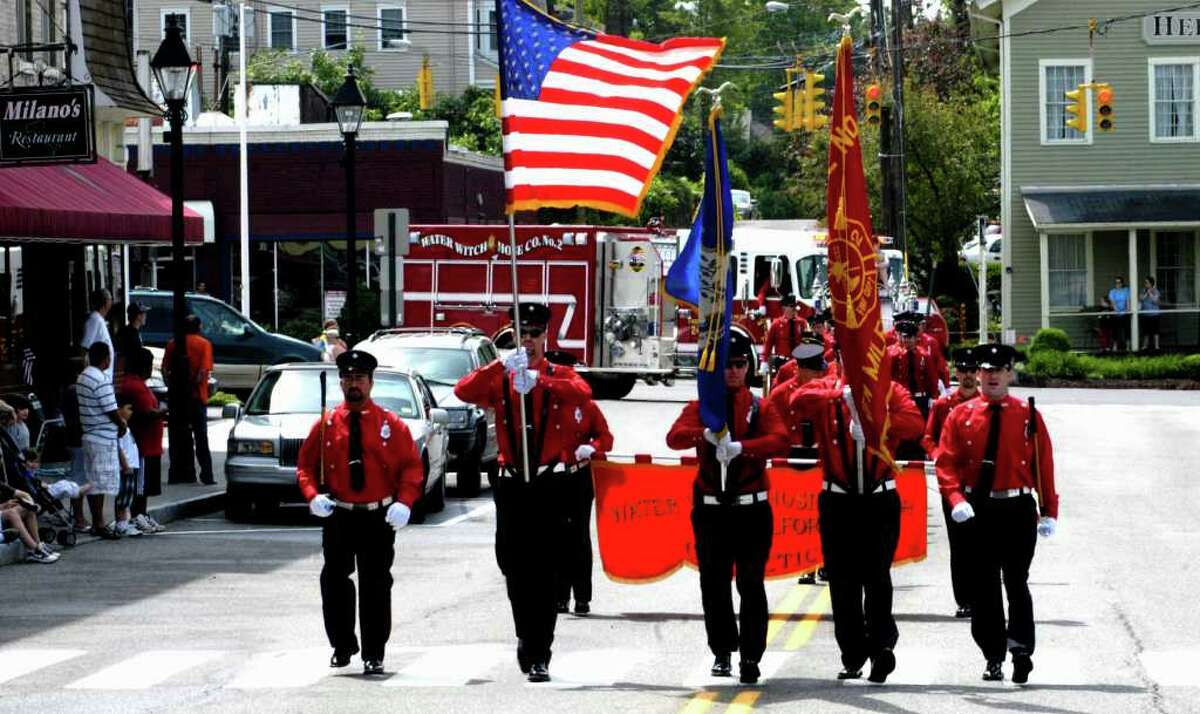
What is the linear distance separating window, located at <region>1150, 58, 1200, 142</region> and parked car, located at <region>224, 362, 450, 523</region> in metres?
30.1

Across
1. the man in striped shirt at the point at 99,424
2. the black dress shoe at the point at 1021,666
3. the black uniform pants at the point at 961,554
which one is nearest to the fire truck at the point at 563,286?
the man in striped shirt at the point at 99,424

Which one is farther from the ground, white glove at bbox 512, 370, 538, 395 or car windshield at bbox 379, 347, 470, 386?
white glove at bbox 512, 370, 538, 395

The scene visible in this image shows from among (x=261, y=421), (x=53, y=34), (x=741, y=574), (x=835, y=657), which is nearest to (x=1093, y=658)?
(x=835, y=657)

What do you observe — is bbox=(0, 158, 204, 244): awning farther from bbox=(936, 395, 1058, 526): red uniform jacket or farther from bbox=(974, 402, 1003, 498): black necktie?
bbox=(974, 402, 1003, 498): black necktie

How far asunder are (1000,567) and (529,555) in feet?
8.44

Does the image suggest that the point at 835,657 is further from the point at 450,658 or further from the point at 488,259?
the point at 488,259

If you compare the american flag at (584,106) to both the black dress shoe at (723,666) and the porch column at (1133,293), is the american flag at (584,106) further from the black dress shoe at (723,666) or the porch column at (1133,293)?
the porch column at (1133,293)

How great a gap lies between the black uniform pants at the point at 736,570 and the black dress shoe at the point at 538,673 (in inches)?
36.1

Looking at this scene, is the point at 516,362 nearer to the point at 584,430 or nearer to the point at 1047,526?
the point at 584,430

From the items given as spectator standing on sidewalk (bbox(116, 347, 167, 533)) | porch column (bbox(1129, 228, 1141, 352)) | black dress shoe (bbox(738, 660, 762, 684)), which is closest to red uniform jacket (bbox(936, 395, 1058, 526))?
black dress shoe (bbox(738, 660, 762, 684))

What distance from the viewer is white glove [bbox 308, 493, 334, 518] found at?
1130 cm

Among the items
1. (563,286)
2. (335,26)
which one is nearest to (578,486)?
(563,286)

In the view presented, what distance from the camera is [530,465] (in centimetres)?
1163

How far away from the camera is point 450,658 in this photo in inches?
479
